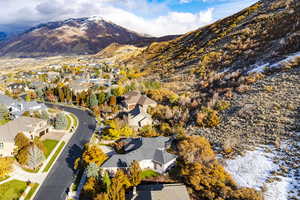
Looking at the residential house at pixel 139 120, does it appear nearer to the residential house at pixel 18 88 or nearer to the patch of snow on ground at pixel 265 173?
the patch of snow on ground at pixel 265 173

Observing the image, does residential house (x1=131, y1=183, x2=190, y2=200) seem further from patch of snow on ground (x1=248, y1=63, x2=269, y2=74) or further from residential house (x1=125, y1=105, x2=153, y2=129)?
patch of snow on ground (x1=248, y1=63, x2=269, y2=74)

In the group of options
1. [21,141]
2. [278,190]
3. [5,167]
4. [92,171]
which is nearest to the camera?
[278,190]

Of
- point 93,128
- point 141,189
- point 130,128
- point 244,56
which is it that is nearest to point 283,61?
point 244,56

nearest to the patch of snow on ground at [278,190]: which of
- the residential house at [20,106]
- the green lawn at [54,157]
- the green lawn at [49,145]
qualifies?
the green lawn at [54,157]

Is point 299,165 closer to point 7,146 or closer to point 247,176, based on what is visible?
point 247,176

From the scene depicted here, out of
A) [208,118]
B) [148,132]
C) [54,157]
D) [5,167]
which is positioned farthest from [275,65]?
[5,167]

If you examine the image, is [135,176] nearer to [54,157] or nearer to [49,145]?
[54,157]
